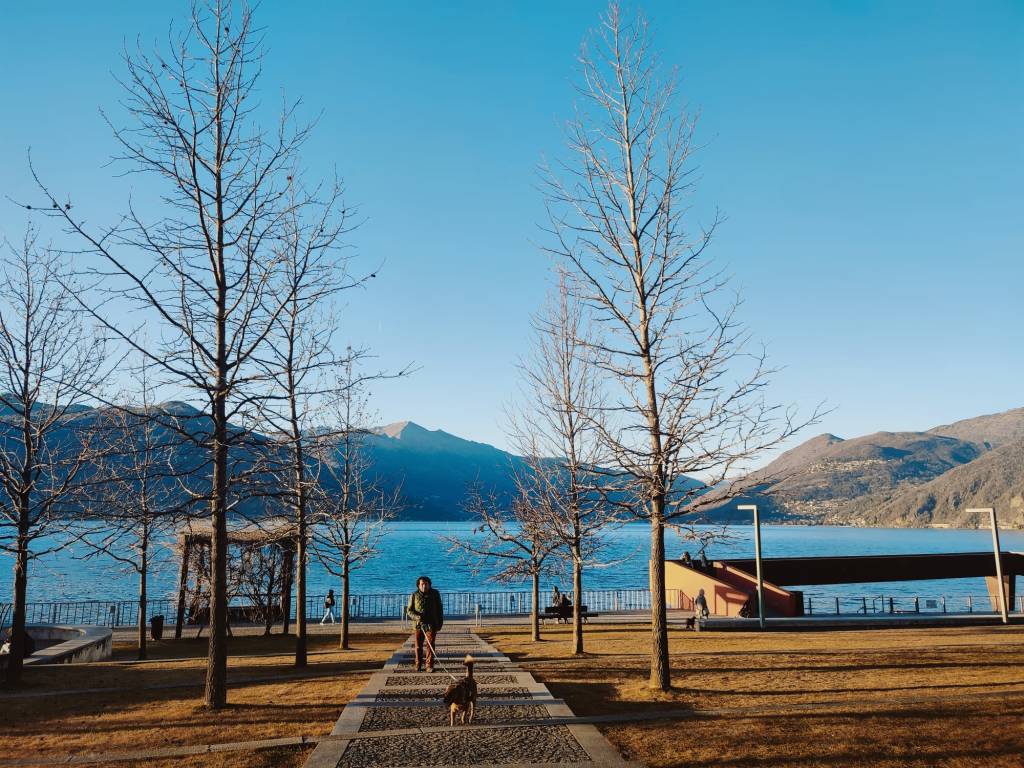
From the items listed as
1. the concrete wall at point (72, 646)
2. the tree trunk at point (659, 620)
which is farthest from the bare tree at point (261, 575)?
the tree trunk at point (659, 620)

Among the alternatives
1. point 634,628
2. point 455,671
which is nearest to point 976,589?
point 634,628

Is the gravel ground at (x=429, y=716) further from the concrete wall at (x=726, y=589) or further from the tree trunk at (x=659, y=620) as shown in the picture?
the concrete wall at (x=726, y=589)

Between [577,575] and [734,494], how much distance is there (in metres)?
8.30

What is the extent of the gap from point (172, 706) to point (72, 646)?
33.5 ft

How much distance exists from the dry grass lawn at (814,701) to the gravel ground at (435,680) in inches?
30.1

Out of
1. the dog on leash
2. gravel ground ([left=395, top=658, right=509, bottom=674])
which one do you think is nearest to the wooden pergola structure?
gravel ground ([left=395, top=658, right=509, bottom=674])

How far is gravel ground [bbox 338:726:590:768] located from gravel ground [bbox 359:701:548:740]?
561 millimetres

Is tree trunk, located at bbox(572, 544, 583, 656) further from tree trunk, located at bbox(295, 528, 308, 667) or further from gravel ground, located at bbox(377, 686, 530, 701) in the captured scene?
gravel ground, located at bbox(377, 686, 530, 701)

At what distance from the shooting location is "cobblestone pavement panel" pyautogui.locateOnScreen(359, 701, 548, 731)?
878 centimetres

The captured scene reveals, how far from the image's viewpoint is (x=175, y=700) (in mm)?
11055

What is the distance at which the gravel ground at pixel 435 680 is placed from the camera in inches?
455

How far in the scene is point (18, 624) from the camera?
13555mm

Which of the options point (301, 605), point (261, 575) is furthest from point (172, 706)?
point (261, 575)

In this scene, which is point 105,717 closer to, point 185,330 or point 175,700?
point 175,700
